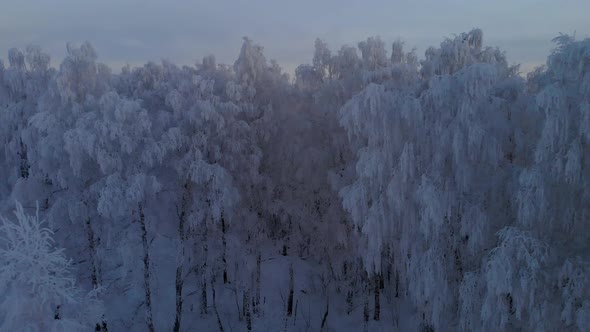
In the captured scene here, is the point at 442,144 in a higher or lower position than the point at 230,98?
lower

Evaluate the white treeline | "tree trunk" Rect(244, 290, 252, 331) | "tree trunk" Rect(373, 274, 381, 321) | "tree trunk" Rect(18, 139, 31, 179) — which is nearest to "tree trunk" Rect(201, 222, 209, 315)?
the white treeline

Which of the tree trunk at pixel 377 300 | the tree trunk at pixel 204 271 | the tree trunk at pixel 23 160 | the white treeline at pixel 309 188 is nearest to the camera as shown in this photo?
the white treeline at pixel 309 188

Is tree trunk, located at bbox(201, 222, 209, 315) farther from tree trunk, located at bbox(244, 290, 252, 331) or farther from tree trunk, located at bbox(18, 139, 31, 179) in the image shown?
tree trunk, located at bbox(18, 139, 31, 179)

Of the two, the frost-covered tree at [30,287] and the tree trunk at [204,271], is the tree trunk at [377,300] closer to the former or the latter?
the tree trunk at [204,271]

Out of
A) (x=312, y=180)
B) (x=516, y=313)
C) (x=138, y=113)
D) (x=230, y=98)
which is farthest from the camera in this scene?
(x=312, y=180)

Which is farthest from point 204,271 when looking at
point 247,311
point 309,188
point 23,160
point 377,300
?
point 23,160

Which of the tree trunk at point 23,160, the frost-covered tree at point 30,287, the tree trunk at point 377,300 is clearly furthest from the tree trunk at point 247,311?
the tree trunk at point 23,160

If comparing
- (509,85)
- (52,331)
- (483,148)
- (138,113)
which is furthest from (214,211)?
(509,85)

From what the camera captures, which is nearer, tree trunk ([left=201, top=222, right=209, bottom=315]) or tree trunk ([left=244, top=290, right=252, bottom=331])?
tree trunk ([left=244, top=290, right=252, bottom=331])

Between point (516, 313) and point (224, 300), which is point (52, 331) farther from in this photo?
point (224, 300)
